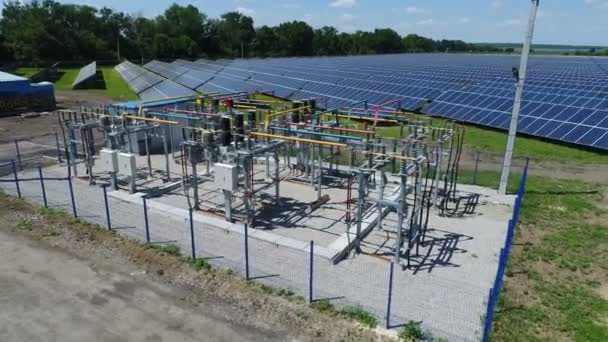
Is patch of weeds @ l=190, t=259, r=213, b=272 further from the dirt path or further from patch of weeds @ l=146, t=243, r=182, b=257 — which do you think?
the dirt path

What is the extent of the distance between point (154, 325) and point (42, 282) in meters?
4.25

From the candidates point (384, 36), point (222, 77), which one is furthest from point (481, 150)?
point (384, 36)

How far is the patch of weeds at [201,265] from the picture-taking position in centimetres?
1288

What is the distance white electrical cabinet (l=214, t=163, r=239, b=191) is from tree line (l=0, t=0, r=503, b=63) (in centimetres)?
9145

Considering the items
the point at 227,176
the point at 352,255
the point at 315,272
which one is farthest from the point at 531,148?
the point at 227,176

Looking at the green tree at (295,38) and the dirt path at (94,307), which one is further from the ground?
the green tree at (295,38)

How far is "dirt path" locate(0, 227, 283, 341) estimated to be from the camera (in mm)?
10219

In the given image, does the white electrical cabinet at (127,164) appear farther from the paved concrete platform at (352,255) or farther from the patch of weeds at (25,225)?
the patch of weeds at (25,225)

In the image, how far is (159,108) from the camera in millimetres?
25078

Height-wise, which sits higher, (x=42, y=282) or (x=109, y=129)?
(x=109, y=129)

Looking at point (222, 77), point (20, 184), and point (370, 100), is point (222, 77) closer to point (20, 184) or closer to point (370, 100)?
point (370, 100)

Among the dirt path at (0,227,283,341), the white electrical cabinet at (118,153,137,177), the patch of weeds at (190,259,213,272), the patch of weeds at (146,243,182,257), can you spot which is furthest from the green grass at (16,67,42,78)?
the patch of weeds at (190,259,213,272)

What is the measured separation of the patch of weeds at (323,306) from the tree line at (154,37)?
97.6 metres

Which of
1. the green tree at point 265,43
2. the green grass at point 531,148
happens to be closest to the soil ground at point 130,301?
the green grass at point 531,148
